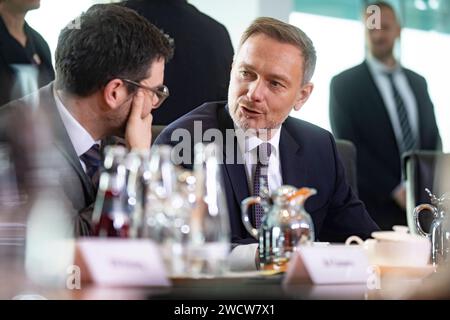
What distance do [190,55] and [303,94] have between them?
0.39 m

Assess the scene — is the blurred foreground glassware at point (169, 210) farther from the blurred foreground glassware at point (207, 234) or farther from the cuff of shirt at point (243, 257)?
the cuff of shirt at point (243, 257)

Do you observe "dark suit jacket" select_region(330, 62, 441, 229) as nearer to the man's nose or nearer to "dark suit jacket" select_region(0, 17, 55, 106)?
the man's nose

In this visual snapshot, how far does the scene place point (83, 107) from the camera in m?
2.40

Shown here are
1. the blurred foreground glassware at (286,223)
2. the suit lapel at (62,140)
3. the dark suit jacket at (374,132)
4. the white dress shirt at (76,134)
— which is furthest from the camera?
the dark suit jacket at (374,132)

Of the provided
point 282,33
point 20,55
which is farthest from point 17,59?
point 282,33

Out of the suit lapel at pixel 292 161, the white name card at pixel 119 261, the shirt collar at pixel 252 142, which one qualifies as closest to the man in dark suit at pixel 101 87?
the shirt collar at pixel 252 142

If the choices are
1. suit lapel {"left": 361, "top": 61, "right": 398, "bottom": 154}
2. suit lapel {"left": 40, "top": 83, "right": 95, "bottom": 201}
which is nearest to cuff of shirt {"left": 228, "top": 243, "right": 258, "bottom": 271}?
suit lapel {"left": 40, "top": 83, "right": 95, "bottom": 201}

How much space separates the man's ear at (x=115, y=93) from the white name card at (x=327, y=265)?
35.8 inches

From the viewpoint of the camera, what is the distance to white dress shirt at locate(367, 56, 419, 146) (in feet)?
10.4

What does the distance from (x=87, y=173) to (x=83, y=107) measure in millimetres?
207

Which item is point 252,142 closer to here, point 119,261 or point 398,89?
point 398,89

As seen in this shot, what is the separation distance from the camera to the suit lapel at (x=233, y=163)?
2.41 m

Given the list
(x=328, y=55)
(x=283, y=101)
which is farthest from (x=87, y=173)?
(x=328, y=55)
